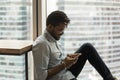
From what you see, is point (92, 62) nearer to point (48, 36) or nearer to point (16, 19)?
point (48, 36)

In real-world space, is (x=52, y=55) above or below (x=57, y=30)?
below

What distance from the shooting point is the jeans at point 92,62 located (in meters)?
2.09

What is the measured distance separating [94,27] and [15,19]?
882 millimetres

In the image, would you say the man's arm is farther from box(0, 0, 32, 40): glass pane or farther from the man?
box(0, 0, 32, 40): glass pane

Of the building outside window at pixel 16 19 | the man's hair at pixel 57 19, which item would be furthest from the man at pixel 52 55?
the building outside window at pixel 16 19

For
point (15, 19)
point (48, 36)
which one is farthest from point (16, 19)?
point (48, 36)

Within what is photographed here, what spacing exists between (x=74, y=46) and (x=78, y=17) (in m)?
0.32

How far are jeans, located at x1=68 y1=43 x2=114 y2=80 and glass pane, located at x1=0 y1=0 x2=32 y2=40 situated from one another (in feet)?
2.26

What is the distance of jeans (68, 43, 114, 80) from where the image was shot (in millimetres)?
2086

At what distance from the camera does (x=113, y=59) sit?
2.55 metres

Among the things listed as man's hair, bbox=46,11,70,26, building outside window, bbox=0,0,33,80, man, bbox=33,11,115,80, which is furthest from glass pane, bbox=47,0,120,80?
man's hair, bbox=46,11,70,26

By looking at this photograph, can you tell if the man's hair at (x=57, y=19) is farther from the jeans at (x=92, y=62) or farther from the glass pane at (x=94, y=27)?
the glass pane at (x=94, y=27)

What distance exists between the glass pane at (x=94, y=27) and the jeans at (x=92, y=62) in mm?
339

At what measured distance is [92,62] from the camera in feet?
7.01
